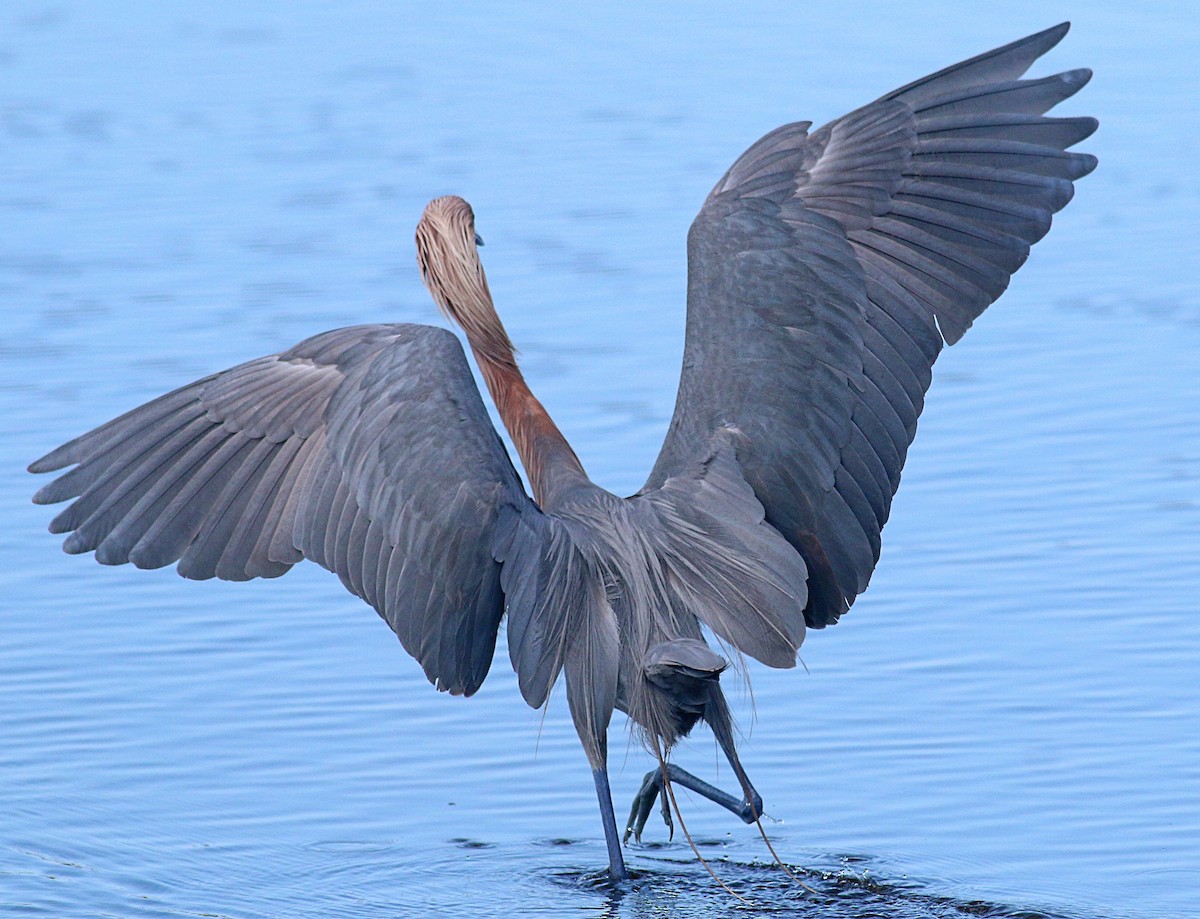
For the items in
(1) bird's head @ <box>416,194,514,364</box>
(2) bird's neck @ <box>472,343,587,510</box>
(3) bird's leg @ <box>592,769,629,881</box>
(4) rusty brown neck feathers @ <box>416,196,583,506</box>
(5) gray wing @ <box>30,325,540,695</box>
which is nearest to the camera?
(5) gray wing @ <box>30,325,540,695</box>

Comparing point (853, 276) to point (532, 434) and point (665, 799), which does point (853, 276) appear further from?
point (665, 799)

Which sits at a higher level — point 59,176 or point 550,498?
point 59,176

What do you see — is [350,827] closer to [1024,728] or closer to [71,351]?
[1024,728]

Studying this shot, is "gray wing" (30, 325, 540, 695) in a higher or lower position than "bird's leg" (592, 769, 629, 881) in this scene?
higher

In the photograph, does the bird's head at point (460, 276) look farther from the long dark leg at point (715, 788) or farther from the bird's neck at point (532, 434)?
the long dark leg at point (715, 788)

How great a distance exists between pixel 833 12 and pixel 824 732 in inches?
448

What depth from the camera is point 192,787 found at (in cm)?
791

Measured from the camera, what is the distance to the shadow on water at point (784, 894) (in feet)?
22.4

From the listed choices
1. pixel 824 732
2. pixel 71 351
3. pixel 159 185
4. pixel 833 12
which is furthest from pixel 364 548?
pixel 833 12

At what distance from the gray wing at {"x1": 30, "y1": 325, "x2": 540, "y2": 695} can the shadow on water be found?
0.82 m

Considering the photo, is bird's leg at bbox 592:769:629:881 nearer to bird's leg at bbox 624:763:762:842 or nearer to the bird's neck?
bird's leg at bbox 624:763:762:842

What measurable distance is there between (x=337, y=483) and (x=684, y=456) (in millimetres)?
1136

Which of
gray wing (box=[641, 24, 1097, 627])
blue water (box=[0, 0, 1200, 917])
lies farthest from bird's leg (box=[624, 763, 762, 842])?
gray wing (box=[641, 24, 1097, 627])

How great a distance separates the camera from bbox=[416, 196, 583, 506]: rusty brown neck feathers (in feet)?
26.2
